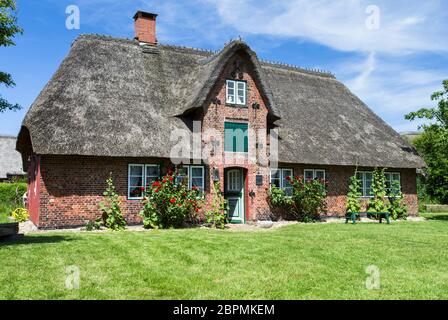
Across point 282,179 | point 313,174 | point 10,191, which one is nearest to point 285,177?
point 282,179

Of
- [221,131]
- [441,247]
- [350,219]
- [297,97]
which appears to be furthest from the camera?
[297,97]

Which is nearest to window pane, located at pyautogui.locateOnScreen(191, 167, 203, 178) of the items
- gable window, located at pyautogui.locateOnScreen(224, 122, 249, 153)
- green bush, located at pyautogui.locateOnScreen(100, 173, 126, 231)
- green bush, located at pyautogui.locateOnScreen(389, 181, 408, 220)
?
gable window, located at pyautogui.locateOnScreen(224, 122, 249, 153)

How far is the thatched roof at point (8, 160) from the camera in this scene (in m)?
36.5

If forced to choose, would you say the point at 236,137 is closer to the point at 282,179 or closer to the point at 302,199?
the point at 282,179

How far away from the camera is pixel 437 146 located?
71.7 ft

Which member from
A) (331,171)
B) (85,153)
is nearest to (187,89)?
(85,153)

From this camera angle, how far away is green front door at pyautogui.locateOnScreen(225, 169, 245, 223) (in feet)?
60.3

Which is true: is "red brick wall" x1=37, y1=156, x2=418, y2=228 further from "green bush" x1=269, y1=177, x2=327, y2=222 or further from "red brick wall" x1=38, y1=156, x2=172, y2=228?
"green bush" x1=269, y1=177, x2=327, y2=222

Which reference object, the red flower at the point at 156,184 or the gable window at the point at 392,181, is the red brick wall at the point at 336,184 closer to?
the gable window at the point at 392,181

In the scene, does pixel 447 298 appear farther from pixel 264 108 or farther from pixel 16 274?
pixel 264 108

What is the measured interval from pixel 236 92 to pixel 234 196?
13.9ft

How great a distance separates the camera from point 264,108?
1883 cm

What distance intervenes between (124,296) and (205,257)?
308 cm
